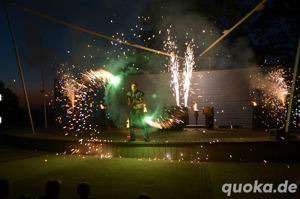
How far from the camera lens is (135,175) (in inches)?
402

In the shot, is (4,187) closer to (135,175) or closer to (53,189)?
(53,189)

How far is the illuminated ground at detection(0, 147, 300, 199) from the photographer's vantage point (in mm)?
8414

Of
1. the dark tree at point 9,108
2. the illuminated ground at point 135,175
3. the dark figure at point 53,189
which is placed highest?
the dark tree at point 9,108

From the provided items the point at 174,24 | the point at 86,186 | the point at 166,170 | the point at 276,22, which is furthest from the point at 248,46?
→ the point at 86,186

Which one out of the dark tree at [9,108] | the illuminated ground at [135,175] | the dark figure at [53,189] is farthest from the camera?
the dark tree at [9,108]

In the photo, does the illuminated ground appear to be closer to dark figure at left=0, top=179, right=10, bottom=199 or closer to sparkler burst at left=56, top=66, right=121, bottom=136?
dark figure at left=0, top=179, right=10, bottom=199

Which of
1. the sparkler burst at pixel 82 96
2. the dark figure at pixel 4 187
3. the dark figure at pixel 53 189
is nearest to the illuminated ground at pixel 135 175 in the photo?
the dark figure at pixel 53 189

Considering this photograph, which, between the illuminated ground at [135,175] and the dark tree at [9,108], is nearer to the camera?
the illuminated ground at [135,175]

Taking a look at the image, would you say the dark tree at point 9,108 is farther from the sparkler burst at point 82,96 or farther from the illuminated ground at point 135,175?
the illuminated ground at point 135,175

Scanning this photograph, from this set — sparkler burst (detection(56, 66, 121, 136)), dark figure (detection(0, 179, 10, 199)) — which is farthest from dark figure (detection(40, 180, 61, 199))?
sparkler burst (detection(56, 66, 121, 136))

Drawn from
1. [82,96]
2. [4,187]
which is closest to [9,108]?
[82,96]

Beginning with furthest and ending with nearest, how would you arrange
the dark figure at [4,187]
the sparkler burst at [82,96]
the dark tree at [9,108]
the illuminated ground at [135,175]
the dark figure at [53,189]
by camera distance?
the dark tree at [9,108]
the sparkler burst at [82,96]
the illuminated ground at [135,175]
the dark figure at [53,189]
the dark figure at [4,187]

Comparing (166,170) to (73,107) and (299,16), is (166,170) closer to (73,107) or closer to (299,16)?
(73,107)

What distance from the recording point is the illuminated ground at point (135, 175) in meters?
8.41
